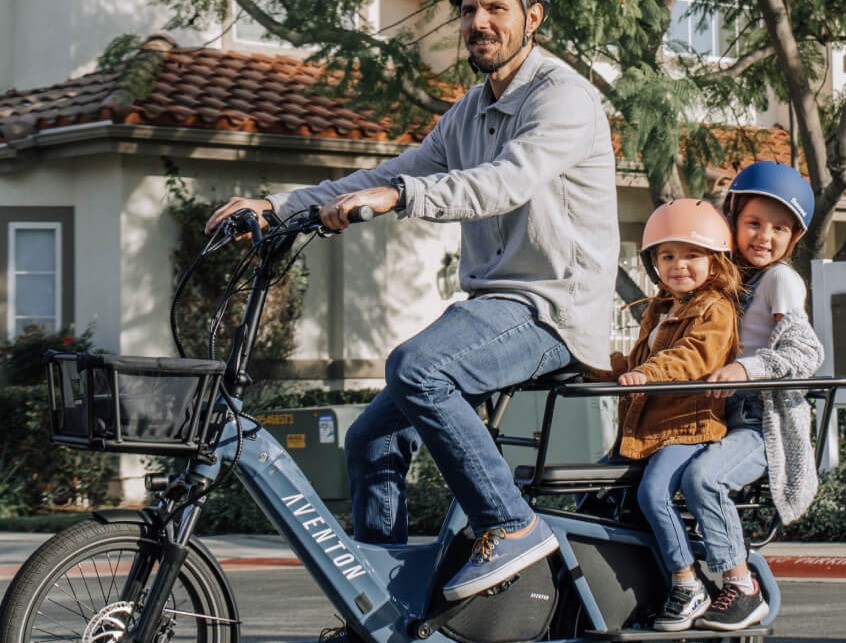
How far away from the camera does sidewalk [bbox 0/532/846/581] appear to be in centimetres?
866

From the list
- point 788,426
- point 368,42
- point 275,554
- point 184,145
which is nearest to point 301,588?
point 275,554

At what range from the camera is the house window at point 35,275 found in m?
14.8

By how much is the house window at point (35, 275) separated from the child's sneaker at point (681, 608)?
11251 mm

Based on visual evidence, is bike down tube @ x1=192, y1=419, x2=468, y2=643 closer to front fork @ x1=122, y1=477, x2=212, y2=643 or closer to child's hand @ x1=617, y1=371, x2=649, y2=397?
front fork @ x1=122, y1=477, x2=212, y2=643

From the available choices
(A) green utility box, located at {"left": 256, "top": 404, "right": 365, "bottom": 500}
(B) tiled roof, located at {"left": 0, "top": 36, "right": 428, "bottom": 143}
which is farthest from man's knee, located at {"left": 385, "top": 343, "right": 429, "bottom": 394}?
(B) tiled roof, located at {"left": 0, "top": 36, "right": 428, "bottom": 143}

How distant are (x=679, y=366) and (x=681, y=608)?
0.73 meters

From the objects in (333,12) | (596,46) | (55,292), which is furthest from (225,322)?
(596,46)

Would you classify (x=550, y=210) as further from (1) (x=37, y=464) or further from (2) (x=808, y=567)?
(1) (x=37, y=464)

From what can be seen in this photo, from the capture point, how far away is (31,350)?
558 inches

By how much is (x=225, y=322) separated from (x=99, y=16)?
379 centimetres

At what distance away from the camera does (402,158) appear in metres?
5.04

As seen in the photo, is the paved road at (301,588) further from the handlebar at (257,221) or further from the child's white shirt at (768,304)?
the handlebar at (257,221)

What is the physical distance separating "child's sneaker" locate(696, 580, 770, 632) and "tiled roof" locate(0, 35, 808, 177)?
354 inches

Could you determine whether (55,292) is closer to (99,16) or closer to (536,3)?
(99,16)
